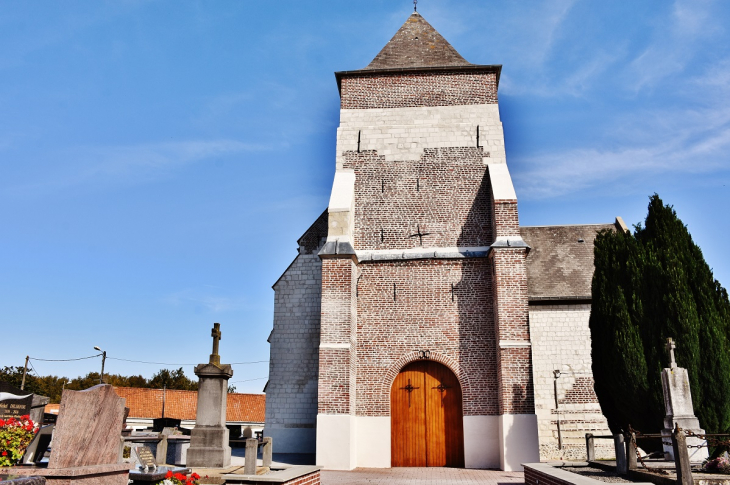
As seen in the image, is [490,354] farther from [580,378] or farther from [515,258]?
[580,378]

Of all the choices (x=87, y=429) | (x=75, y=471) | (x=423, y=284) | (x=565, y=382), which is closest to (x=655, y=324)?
(x=565, y=382)

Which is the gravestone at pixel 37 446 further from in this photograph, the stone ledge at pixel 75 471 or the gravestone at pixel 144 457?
the stone ledge at pixel 75 471

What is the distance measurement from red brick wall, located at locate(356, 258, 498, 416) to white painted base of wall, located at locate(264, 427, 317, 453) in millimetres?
2839

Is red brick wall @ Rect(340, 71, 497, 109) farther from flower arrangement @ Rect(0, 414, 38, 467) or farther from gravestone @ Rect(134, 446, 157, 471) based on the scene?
flower arrangement @ Rect(0, 414, 38, 467)

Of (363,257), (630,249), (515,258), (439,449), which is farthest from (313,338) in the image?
(630,249)

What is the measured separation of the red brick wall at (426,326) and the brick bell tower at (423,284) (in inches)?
1.1

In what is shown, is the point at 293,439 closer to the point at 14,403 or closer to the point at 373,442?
the point at 373,442

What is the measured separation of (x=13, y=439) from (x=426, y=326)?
9629mm

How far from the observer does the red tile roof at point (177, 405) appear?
139 ft

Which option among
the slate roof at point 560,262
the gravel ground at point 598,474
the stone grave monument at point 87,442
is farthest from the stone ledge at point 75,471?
the slate roof at point 560,262

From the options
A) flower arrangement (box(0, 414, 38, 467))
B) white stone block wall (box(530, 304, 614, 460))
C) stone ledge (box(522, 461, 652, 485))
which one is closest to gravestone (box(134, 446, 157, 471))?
flower arrangement (box(0, 414, 38, 467))

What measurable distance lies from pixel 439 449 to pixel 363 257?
17.2 feet

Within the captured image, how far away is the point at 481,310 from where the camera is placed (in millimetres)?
14617

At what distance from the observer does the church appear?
45.0ft
